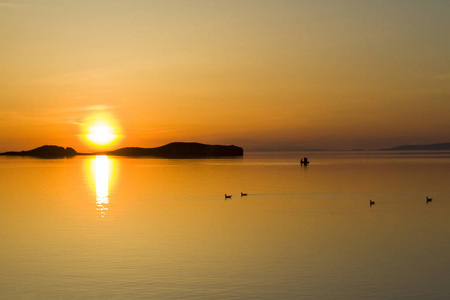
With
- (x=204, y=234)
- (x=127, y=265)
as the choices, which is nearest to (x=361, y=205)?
(x=204, y=234)

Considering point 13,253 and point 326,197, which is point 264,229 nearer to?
point 13,253

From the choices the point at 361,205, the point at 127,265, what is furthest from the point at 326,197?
the point at 127,265

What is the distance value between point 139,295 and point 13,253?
1176 centimetres

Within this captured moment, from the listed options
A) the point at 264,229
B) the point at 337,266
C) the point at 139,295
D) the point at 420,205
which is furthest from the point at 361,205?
the point at 139,295

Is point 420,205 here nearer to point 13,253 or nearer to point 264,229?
point 264,229

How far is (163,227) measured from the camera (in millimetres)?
38719

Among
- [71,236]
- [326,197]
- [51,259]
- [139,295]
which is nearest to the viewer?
[139,295]

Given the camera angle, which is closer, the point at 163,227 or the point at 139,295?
the point at 139,295

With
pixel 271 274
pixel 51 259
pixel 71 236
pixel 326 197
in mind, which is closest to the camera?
pixel 271 274

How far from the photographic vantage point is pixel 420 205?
53.5 meters

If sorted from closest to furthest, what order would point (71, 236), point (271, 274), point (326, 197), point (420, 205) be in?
point (271, 274)
point (71, 236)
point (420, 205)
point (326, 197)

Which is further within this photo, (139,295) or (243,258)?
(243,258)

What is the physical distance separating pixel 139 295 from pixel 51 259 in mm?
8651

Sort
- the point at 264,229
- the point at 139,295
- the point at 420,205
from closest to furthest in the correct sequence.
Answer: the point at 139,295
the point at 264,229
the point at 420,205
